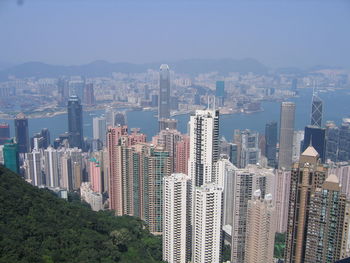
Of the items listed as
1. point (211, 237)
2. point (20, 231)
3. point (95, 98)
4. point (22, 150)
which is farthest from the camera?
point (95, 98)

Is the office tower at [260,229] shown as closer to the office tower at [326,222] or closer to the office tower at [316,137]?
the office tower at [326,222]

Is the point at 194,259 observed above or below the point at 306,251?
below

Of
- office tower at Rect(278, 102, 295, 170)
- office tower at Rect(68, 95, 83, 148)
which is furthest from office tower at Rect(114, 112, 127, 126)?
office tower at Rect(278, 102, 295, 170)

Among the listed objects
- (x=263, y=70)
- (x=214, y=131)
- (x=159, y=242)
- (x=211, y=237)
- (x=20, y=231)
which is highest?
(x=263, y=70)

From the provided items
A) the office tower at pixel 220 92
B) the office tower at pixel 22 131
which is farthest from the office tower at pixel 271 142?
the office tower at pixel 22 131

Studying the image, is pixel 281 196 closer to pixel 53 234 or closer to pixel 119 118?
pixel 53 234

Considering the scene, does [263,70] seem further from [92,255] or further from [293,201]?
[92,255]

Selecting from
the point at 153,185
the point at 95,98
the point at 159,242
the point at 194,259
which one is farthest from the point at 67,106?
the point at 194,259

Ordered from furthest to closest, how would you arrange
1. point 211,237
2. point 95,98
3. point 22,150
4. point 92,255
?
1. point 95,98
2. point 22,150
3. point 211,237
4. point 92,255
